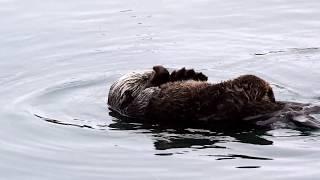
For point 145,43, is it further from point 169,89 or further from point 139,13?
point 169,89

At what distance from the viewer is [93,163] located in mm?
7254

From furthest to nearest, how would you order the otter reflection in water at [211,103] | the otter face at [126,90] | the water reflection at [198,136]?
1. the otter face at [126,90]
2. the otter reflection in water at [211,103]
3. the water reflection at [198,136]

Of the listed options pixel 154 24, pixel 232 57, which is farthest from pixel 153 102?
pixel 154 24

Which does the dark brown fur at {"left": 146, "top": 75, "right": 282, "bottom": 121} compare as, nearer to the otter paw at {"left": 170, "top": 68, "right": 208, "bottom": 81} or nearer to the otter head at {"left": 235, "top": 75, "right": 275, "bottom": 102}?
the otter head at {"left": 235, "top": 75, "right": 275, "bottom": 102}

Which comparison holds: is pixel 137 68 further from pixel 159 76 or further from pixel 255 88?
pixel 255 88

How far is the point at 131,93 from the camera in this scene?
8602 millimetres

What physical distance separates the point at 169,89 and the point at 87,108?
1302 mm

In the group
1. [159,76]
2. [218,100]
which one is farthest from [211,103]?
[159,76]

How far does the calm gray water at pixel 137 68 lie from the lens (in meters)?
7.09

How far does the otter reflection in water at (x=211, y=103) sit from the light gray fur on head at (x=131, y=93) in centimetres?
1

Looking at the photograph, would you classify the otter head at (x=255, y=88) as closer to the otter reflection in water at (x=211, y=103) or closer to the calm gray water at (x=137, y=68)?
the otter reflection in water at (x=211, y=103)

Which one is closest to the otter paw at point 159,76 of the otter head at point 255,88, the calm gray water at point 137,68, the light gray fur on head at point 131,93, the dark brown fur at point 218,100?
the light gray fur on head at point 131,93

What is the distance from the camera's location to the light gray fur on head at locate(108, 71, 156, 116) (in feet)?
27.5

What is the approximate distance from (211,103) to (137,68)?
3.00 meters
